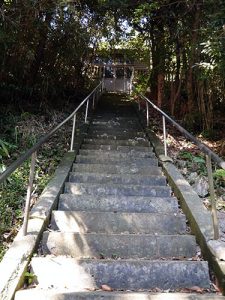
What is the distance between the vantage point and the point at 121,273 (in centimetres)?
274

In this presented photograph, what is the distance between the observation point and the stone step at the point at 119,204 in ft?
12.9

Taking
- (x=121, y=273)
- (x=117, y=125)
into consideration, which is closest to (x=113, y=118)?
(x=117, y=125)

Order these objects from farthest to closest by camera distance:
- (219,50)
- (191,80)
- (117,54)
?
(117,54)
(191,80)
(219,50)

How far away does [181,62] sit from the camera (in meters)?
9.45

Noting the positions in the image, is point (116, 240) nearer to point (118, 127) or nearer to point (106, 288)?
point (106, 288)

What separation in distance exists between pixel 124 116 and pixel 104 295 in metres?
7.61

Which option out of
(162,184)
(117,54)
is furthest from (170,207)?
(117,54)

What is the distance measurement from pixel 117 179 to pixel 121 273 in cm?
202

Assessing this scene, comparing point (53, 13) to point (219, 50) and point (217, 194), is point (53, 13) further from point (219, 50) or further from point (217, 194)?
point (217, 194)

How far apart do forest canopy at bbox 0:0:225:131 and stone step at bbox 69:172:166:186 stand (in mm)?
2100

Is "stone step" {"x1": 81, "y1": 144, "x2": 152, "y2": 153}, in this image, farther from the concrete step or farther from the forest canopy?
the concrete step

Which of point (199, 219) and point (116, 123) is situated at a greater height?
point (116, 123)

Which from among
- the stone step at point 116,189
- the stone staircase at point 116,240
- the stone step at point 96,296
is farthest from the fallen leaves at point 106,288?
the stone step at point 116,189

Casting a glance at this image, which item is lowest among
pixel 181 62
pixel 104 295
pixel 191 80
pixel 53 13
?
pixel 104 295
